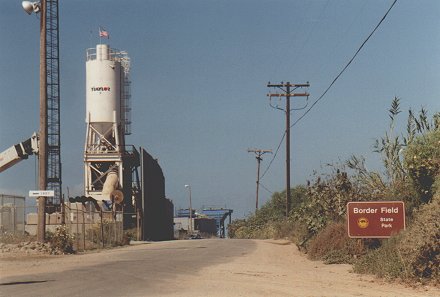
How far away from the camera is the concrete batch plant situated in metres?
57.1

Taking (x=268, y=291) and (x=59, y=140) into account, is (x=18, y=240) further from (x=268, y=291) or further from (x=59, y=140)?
(x=59, y=140)

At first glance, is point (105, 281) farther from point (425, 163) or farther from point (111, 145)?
point (111, 145)

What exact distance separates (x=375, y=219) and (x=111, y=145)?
41432mm

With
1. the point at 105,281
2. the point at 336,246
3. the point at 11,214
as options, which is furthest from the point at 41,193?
the point at 336,246

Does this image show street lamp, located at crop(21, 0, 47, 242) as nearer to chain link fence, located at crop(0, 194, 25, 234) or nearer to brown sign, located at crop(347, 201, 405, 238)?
chain link fence, located at crop(0, 194, 25, 234)

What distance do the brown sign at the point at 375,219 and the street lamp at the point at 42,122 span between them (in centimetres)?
1347

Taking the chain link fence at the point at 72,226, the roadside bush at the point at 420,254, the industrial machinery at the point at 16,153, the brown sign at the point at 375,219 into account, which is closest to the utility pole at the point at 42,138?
the chain link fence at the point at 72,226

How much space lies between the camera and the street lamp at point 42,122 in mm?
26875

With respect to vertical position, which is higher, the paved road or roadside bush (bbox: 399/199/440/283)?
roadside bush (bbox: 399/199/440/283)

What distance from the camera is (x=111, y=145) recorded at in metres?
58.2

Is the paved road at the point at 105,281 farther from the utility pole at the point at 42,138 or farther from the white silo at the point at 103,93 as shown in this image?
the white silo at the point at 103,93

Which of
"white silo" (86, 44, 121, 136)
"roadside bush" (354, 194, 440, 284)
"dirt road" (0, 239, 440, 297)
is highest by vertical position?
"white silo" (86, 44, 121, 136)

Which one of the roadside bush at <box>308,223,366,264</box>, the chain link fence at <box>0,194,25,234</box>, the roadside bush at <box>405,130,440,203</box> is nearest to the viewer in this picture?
the roadside bush at <box>405,130,440,203</box>

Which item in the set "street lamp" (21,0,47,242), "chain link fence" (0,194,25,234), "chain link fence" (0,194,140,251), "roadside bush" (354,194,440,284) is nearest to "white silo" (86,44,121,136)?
"chain link fence" (0,194,140,251)
